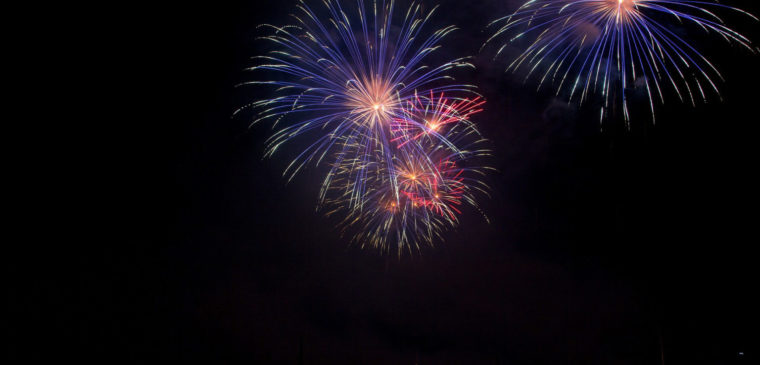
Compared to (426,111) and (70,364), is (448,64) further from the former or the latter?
(70,364)

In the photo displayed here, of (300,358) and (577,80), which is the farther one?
(300,358)

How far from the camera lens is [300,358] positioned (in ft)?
160

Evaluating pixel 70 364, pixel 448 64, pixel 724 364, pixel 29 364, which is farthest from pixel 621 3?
pixel 70 364

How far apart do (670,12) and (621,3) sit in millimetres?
1178

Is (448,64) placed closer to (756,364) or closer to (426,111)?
(426,111)

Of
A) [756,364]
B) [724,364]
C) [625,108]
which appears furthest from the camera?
[724,364]

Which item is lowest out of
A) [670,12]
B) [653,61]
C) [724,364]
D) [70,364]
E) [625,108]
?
[70,364]

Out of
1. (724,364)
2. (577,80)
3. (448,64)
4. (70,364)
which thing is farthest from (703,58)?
(70,364)

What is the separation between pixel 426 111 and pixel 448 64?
1.73 metres

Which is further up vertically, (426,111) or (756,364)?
(426,111)

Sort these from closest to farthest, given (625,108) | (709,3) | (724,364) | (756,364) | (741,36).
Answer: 1. (709,3)
2. (741,36)
3. (625,108)
4. (756,364)
5. (724,364)

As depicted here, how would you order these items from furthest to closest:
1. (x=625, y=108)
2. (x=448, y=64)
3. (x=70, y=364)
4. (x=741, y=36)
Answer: (x=70, y=364) < (x=448, y=64) < (x=625, y=108) < (x=741, y=36)

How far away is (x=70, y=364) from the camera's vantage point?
47.8 metres

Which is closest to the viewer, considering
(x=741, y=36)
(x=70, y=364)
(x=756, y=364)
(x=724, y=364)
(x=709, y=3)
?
(x=709, y=3)
